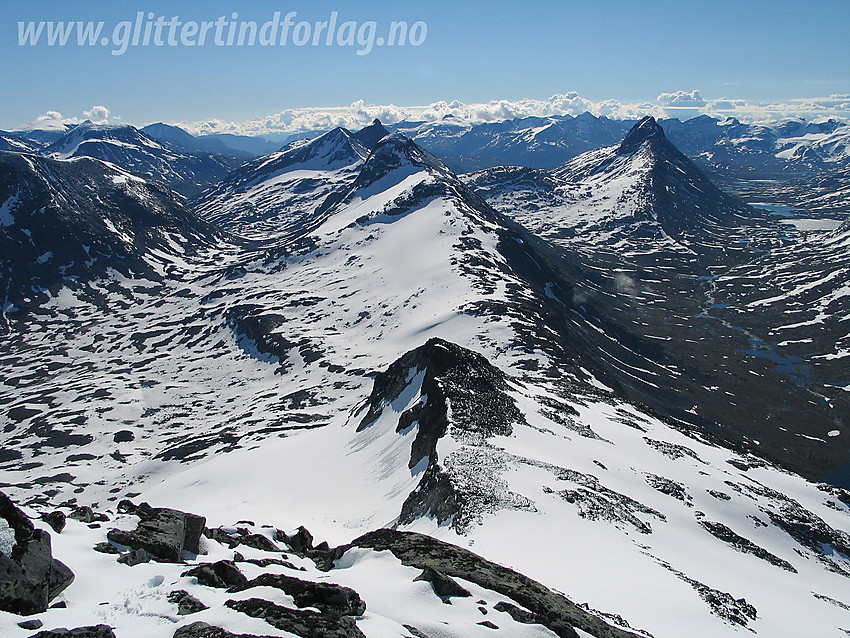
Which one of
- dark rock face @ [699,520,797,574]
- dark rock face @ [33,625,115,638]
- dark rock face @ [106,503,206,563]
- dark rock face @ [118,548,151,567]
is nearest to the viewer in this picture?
dark rock face @ [33,625,115,638]

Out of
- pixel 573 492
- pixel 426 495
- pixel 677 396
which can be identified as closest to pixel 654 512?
pixel 573 492

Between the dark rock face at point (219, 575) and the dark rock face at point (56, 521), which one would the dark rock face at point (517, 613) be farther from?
the dark rock face at point (56, 521)

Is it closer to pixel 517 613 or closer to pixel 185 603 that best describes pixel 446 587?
pixel 517 613

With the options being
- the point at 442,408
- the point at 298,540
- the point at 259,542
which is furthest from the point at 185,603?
the point at 442,408

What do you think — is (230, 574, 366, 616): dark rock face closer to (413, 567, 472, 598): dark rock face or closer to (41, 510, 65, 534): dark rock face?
(413, 567, 472, 598): dark rock face

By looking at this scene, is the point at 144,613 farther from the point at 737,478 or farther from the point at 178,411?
the point at 178,411

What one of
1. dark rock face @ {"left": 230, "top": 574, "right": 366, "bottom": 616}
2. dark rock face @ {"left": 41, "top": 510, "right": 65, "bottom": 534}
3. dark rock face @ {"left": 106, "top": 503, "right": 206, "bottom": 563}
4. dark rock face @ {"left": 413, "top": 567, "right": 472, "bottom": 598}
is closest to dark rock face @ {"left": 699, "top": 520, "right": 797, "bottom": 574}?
dark rock face @ {"left": 413, "top": 567, "right": 472, "bottom": 598}
